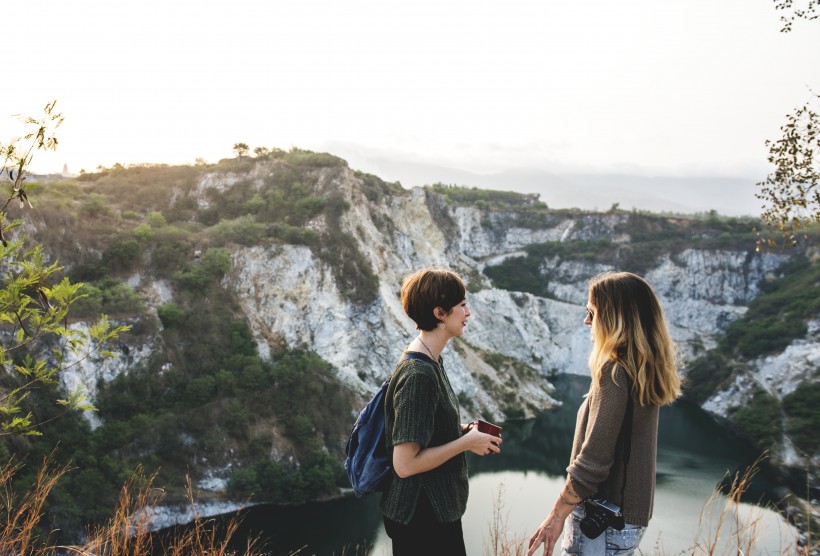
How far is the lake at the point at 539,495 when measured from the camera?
18641 mm

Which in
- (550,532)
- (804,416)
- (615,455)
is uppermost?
(615,455)

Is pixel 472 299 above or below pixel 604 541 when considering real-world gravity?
below

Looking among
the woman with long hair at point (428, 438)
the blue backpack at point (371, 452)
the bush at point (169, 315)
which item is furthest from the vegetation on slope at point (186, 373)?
the woman with long hair at point (428, 438)

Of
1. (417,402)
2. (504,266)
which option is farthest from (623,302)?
(504,266)

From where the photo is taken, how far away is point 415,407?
95.2 inches

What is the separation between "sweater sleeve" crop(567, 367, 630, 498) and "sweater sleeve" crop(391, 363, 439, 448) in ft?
2.16

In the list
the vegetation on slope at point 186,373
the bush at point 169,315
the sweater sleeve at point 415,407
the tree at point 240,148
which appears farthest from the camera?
the tree at point 240,148

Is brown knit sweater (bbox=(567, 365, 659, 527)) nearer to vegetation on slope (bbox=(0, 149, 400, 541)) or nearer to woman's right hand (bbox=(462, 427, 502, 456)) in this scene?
woman's right hand (bbox=(462, 427, 502, 456))

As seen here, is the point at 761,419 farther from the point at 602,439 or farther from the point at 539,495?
the point at 602,439

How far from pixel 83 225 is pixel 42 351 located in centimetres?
935

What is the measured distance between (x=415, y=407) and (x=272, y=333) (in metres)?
29.6

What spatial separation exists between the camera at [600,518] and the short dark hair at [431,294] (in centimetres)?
108

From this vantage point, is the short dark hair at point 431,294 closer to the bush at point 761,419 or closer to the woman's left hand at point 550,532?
the woman's left hand at point 550,532

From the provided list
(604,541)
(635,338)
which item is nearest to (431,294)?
(635,338)
